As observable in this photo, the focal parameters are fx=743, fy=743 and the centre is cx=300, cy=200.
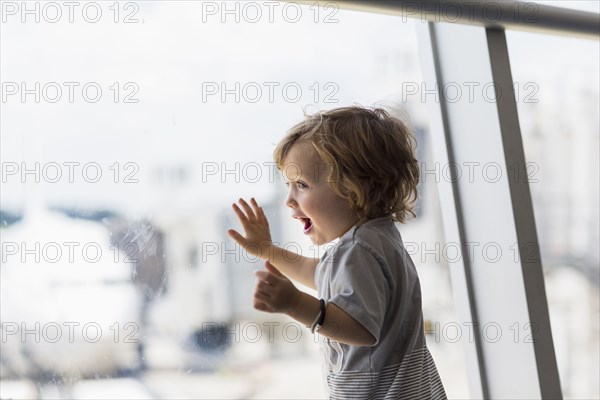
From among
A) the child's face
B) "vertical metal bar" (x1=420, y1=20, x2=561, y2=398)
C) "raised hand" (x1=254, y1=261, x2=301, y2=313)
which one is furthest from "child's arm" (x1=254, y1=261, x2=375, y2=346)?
"vertical metal bar" (x1=420, y1=20, x2=561, y2=398)

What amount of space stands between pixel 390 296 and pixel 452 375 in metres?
0.53

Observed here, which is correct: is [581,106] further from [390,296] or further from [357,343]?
[357,343]

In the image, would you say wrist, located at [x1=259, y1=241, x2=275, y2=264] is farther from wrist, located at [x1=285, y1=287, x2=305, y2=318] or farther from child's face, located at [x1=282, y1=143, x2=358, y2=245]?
wrist, located at [x1=285, y1=287, x2=305, y2=318]

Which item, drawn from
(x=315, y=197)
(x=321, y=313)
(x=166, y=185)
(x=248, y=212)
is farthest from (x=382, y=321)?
(x=166, y=185)

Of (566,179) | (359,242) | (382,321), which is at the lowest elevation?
(382,321)

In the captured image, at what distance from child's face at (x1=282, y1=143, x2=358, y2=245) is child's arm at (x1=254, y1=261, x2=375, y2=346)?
8.6 inches

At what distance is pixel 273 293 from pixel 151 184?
43 centimetres

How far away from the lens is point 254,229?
4.45ft

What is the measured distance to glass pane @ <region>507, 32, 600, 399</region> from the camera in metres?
1.75

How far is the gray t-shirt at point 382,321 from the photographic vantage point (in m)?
1.16

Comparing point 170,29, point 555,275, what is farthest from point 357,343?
point 555,275

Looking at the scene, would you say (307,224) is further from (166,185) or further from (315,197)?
(166,185)

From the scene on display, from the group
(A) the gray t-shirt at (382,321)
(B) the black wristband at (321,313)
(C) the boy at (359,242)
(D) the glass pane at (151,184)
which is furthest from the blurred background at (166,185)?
(B) the black wristband at (321,313)

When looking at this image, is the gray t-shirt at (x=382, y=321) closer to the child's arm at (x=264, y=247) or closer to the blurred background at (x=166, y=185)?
the child's arm at (x=264, y=247)
